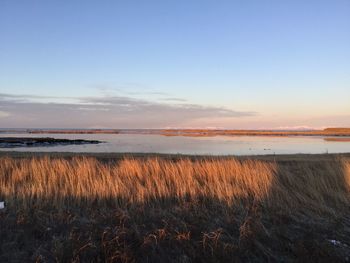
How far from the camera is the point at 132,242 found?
5.62 meters

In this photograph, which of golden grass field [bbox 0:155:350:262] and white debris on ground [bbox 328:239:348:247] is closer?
golden grass field [bbox 0:155:350:262]

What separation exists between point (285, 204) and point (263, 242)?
2349mm

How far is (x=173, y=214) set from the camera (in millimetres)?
6996

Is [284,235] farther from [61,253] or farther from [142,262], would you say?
[61,253]

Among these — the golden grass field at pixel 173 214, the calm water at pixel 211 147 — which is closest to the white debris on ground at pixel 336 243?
the golden grass field at pixel 173 214

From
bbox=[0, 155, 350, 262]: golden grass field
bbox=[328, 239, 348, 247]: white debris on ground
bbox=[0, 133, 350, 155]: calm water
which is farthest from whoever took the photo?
bbox=[0, 133, 350, 155]: calm water

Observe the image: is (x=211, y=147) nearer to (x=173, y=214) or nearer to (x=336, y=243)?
(x=173, y=214)

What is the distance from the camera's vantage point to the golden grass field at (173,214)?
17.9 feet

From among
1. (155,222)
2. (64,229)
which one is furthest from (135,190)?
(64,229)

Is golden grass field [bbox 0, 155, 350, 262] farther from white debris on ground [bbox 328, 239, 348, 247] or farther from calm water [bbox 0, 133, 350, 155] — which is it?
calm water [bbox 0, 133, 350, 155]

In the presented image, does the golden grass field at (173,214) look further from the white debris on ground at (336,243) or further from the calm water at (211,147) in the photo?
the calm water at (211,147)

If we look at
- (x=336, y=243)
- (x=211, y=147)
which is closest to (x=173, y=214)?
(x=336, y=243)

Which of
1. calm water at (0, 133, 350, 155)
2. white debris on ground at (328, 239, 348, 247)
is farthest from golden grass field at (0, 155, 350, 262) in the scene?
calm water at (0, 133, 350, 155)

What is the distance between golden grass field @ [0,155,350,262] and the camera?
546cm
